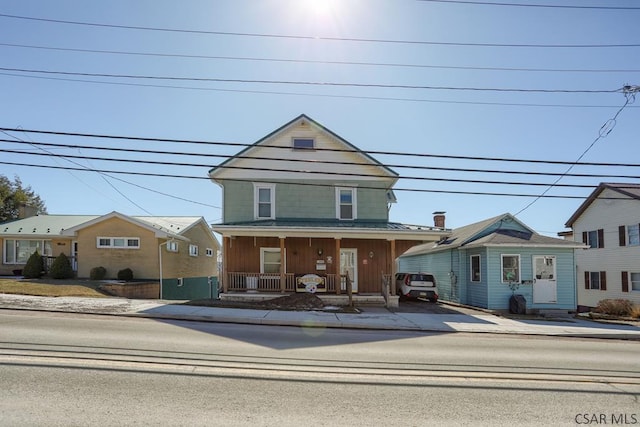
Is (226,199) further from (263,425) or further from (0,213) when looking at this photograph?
(0,213)

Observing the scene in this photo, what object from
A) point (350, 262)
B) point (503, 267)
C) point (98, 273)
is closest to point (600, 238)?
point (503, 267)

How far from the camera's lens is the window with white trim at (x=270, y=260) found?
21312 millimetres

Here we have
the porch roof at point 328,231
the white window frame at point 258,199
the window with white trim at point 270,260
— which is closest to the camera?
the porch roof at point 328,231

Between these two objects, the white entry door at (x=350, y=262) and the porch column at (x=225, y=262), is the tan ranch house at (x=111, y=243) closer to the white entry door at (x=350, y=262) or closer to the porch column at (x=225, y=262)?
the porch column at (x=225, y=262)

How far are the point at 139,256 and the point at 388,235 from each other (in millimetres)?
13994

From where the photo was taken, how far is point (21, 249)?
1064 inches

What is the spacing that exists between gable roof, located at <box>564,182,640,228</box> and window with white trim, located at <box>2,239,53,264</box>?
3242 centimetres

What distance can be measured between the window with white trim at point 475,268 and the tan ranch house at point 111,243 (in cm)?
1662

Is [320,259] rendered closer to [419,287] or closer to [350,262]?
[350,262]

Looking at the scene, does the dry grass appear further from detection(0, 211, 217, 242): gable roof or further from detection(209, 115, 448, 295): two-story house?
detection(209, 115, 448, 295): two-story house

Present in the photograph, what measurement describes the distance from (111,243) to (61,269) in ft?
9.10

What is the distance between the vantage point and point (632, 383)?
287 inches

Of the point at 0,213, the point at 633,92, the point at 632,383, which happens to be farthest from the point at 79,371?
the point at 0,213

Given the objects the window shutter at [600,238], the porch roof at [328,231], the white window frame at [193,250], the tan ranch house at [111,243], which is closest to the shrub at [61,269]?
the tan ranch house at [111,243]
